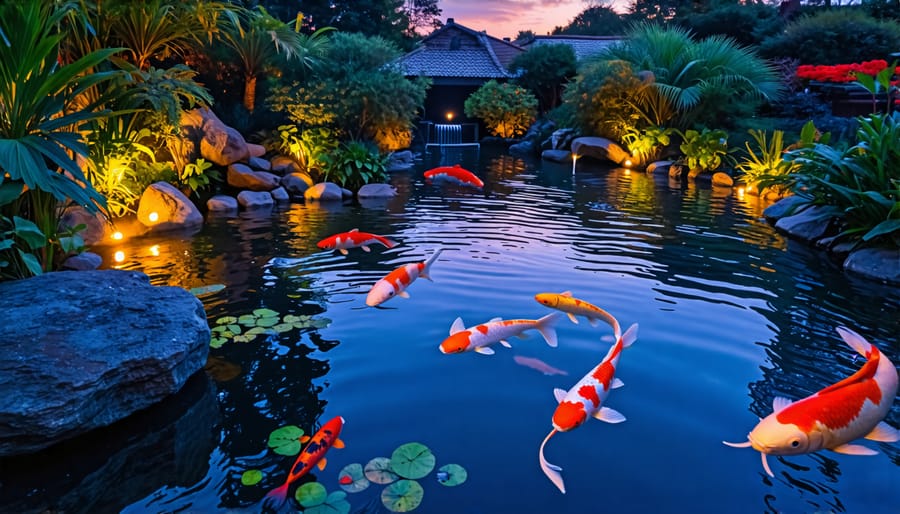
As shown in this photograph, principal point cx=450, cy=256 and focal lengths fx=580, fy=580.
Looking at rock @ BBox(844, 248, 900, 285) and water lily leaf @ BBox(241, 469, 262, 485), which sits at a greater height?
rock @ BBox(844, 248, 900, 285)

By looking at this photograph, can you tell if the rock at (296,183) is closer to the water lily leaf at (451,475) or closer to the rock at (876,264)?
the rock at (876,264)

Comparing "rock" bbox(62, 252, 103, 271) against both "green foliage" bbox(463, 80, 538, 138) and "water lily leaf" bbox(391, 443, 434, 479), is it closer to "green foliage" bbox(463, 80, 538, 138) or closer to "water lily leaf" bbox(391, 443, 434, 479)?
"water lily leaf" bbox(391, 443, 434, 479)

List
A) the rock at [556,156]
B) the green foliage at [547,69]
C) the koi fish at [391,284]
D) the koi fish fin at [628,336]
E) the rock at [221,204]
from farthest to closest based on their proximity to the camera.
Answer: the green foliage at [547,69]
the rock at [556,156]
the rock at [221,204]
the koi fish at [391,284]
the koi fish fin at [628,336]

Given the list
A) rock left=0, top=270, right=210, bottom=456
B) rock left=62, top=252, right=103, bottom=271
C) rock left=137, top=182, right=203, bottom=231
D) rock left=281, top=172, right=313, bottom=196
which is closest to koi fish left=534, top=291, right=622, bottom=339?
rock left=0, top=270, right=210, bottom=456

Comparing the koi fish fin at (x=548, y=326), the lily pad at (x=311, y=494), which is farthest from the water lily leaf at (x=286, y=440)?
the koi fish fin at (x=548, y=326)

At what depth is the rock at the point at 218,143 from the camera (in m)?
11.8

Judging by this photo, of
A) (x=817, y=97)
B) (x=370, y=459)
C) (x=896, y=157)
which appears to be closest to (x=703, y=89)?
(x=817, y=97)

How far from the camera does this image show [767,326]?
5145 millimetres

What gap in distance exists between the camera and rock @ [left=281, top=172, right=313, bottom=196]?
499 inches

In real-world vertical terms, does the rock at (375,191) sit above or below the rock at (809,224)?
above

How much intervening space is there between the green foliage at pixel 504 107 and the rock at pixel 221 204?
18.8 metres

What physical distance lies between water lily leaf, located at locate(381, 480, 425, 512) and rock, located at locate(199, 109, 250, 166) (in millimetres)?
10483

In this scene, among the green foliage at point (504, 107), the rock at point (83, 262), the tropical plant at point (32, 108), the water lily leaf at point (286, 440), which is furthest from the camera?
the green foliage at point (504, 107)

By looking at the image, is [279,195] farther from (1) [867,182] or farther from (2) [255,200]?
(1) [867,182]
